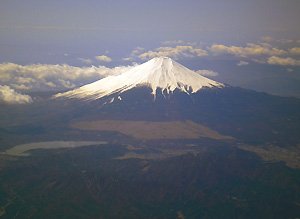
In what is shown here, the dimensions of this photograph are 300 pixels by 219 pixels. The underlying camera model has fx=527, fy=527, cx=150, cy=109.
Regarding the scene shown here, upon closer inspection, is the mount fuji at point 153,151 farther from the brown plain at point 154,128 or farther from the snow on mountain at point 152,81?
the snow on mountain at point 152,81

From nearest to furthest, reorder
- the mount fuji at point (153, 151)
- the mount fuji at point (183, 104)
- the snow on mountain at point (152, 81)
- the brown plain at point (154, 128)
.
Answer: the mount fuji at point (153, 151) → the brown plain at point (154, 128) → the mount fuji at point (183, 104) → the snow on mountain at point (152, 81)

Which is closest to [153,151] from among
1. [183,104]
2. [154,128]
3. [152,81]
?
[154,128]

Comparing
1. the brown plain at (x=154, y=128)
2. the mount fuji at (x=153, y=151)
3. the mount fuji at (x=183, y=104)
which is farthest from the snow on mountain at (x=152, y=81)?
the brown plain at (x=154, y=128)

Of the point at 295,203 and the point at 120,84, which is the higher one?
the point at 120,84

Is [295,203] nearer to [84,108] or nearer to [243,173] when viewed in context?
[243,173]

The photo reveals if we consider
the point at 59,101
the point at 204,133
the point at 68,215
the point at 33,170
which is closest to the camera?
the point at 68,215

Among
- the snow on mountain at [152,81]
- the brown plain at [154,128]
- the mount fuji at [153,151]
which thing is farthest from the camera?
the snow on mountain at [152,81]

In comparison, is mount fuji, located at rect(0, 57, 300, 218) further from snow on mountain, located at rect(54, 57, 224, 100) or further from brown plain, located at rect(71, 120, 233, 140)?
snow on mountain, located at rect(54, 57, 224, 100)

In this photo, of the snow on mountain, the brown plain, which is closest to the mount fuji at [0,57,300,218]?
the brown plain

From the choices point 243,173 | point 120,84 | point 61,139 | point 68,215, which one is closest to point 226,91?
point 120,84
